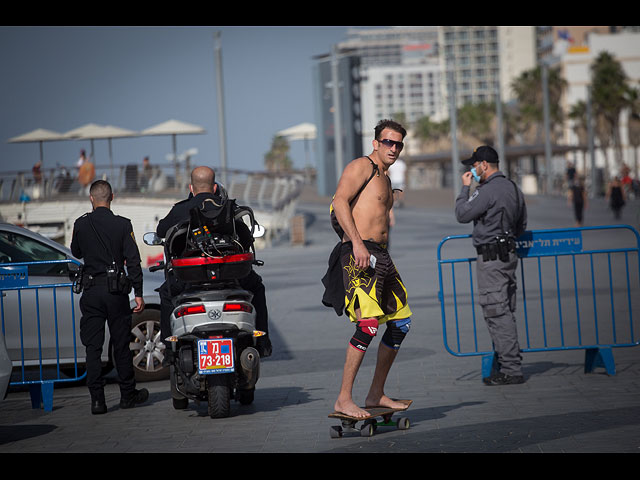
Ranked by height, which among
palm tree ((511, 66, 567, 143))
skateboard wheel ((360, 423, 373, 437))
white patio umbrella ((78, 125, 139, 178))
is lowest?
skateboard wheel ((360, 423, 373, 437))

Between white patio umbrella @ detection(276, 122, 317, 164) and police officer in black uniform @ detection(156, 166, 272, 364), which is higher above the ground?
white patio umbrella @ detection(276, 122, 317, 164)

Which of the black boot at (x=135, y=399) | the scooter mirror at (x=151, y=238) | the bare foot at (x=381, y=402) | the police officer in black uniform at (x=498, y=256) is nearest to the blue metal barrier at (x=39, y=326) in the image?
the black boot at (x=135, y=399)

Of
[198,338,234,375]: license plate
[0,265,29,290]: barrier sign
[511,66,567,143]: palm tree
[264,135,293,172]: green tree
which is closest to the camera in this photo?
[198,338,234,375]: license plate

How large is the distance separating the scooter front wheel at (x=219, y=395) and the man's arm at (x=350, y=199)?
4.74 feet

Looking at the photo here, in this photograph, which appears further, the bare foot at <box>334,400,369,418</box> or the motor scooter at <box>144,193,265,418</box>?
the motor scooter at <box>144,193,265,418</box>

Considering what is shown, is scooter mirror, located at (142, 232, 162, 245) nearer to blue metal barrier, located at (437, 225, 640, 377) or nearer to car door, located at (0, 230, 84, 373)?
car door, located at (0, 230, 84, 373)

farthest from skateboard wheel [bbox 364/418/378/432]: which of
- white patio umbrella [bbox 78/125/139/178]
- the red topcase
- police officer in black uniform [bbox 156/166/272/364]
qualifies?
white patio umbrella [bbox 78/125/139/178]

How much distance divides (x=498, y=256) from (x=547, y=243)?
582mm

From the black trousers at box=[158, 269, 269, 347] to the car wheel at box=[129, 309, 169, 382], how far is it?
162 cm

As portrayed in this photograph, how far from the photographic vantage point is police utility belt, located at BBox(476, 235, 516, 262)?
347 inches

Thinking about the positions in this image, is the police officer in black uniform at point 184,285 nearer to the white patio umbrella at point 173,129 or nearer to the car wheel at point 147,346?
the car wheel at point 147,346

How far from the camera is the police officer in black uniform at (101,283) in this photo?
26.8 feet
